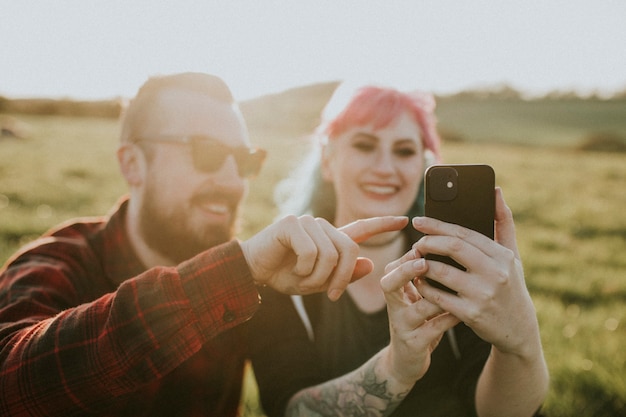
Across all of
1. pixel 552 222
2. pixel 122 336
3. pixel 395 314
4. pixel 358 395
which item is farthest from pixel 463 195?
pixel 552 222

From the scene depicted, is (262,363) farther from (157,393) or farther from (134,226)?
(134,226)

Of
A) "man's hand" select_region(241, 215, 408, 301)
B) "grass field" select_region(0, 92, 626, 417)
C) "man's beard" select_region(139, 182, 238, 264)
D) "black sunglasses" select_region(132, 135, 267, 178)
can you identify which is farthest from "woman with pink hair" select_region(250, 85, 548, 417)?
"grass field" select_region(0, 92, 626, 417)

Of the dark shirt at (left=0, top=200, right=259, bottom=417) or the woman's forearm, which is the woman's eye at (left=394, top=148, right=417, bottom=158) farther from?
Answer: the dark shirt at (left=0, top=200, right=259, bottom=417)

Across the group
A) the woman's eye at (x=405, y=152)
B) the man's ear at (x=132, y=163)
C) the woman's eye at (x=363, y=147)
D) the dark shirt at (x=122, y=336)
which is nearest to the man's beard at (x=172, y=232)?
the man's ear at (x=132, y=163)

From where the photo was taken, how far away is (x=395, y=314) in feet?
6.30

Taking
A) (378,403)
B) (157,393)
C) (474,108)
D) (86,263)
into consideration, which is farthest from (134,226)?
(474,108)

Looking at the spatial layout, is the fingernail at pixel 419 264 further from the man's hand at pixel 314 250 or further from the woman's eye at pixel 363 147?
the woman's eye at pixel 363 147

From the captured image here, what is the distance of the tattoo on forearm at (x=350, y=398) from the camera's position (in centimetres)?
Result: 229

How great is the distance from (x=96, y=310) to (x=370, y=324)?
1801 millimetres

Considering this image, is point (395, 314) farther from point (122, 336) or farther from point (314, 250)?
point (122, 336)

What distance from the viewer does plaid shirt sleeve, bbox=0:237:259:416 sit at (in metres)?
1.79

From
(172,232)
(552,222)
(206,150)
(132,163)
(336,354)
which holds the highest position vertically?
(206,150)

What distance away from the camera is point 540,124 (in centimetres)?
3578

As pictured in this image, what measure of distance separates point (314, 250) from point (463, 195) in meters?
0.62
